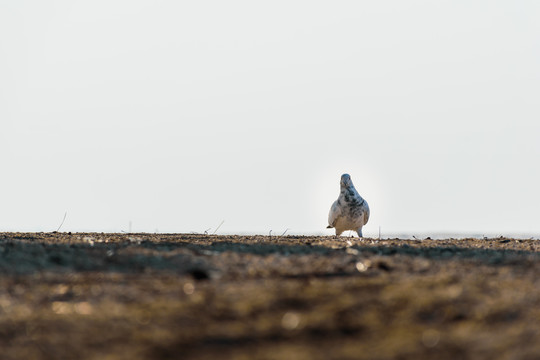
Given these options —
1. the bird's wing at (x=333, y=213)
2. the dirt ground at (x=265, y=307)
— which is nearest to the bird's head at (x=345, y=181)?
the bird's wing at (x=333, y=213)

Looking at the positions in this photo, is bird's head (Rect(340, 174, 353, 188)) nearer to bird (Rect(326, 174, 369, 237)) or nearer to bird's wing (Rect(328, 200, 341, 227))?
bird (Rect(326, 174, 369, 237))

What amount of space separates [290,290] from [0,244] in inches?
207

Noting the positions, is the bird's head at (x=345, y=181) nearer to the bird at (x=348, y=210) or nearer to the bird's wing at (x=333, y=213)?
the bird at (x=348, y=210)

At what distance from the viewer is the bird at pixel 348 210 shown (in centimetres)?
1866

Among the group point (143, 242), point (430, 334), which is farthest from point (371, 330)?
point (143, 242)

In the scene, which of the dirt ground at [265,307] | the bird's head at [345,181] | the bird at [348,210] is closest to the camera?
the dirt ground at [265,307]

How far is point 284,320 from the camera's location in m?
5.03

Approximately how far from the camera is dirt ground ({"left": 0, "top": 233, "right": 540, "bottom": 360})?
4508 millimetres

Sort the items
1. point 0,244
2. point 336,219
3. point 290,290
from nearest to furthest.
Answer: point 290,290
point 0,244
point 336,219

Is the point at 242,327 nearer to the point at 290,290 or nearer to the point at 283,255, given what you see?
the point at 290,290

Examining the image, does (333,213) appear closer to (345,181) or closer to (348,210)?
(348,210)

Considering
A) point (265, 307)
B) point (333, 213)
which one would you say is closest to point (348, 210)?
point (333, 213)

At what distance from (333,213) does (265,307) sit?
538 inches

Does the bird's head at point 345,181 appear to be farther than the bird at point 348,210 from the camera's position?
Yes
